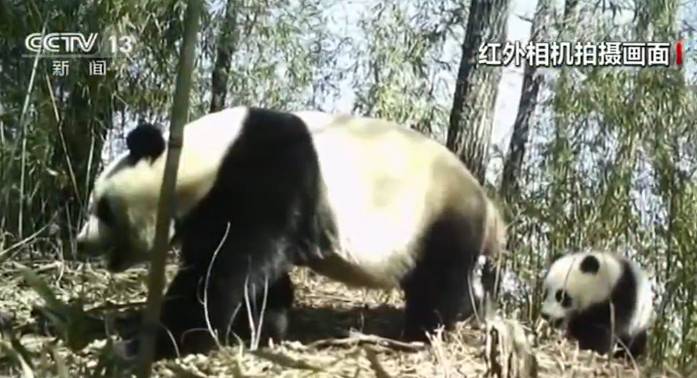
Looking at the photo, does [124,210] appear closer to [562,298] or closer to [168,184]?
[562,298]

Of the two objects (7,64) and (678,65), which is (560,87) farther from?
(7,64)

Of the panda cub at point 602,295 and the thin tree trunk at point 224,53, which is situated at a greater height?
the thin tree trunk at point 224,53

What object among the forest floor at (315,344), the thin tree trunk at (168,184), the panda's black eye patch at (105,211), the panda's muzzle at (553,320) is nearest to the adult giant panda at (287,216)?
the panda's black eye patch at (105,211)

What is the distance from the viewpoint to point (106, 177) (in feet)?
9.53

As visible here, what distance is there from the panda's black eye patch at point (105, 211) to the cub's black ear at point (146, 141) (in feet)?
0.52

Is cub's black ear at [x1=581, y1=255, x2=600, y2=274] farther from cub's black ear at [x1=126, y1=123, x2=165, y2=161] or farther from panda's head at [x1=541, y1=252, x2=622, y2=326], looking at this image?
cub's black ear at [x1=126, y1=123, x2=165, y2=161]

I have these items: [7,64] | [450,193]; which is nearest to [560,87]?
[450,193]

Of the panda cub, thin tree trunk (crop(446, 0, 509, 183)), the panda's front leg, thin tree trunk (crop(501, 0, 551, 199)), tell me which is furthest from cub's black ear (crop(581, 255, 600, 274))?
the panda's front leg

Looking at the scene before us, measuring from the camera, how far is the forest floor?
161 cm

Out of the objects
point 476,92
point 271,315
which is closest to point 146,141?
point 271,315

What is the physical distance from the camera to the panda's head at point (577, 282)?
4145 mm

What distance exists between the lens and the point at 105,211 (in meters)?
2.89

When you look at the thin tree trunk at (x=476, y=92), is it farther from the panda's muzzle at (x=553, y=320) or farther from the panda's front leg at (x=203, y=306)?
the panda's front leg at (x=203, y=306)

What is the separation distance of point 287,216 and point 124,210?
0.45 m
